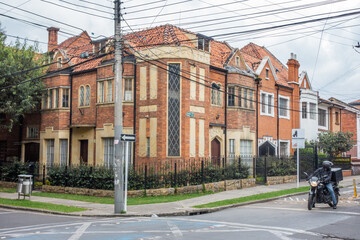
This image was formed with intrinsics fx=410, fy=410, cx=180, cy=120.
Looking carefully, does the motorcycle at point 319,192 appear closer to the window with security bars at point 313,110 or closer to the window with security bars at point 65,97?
the window with security bars at point 65,97

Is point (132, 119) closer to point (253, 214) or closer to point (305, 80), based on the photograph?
point (253, 214)

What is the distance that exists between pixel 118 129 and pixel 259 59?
20.4 m

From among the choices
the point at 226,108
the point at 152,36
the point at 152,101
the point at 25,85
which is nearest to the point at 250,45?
the point at 226,108

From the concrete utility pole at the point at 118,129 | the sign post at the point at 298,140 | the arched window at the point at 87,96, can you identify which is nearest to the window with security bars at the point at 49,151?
the arched window at the point at 87,96

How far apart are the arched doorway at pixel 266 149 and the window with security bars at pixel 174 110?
8901 mm

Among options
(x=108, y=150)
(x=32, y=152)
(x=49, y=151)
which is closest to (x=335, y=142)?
(x=108, y=150)

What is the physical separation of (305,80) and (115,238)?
2820 cm

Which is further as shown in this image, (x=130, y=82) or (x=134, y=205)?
(x=130, y=82)

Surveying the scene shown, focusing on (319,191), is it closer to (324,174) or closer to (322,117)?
(324,174)

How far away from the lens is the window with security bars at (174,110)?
71.8 ft

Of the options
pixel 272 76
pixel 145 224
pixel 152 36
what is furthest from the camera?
pixel 272 76

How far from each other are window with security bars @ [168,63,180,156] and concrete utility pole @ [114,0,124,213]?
260 inches

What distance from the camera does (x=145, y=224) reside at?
11.8m

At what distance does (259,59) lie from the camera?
3281 centimetres
